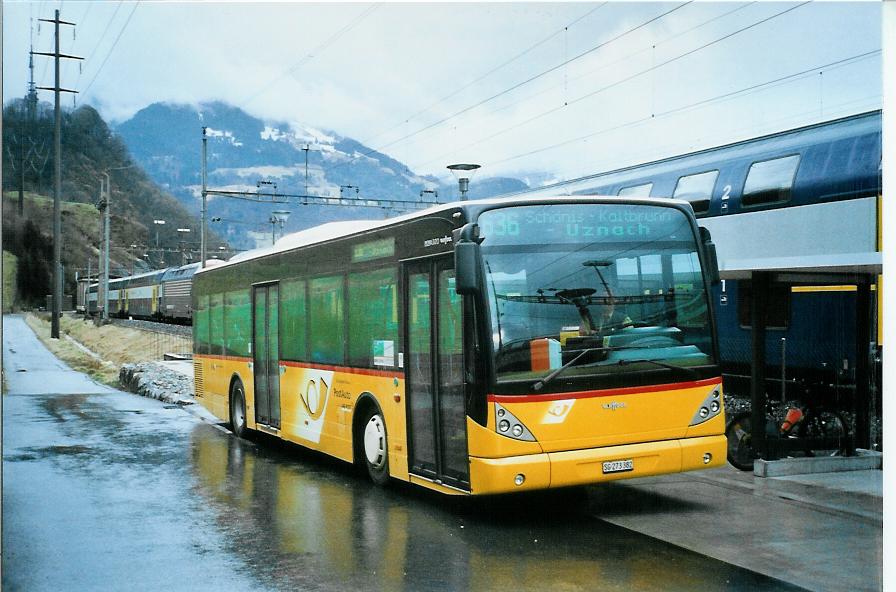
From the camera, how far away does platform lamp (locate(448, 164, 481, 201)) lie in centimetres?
979

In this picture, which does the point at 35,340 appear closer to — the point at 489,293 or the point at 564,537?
the point at 489,293

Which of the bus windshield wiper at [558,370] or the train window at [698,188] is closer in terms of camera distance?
the bus windshield wiper at [558,370]

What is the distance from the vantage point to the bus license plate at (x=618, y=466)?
817 centimetres

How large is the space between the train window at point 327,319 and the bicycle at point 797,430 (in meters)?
4.56

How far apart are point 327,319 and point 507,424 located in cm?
400

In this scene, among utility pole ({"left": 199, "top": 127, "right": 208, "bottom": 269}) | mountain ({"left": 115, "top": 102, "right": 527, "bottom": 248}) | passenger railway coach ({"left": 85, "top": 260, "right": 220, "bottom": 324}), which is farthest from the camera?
passenger railway coach ({"left": 85, "top": 260, "right": 220, "bottom": 324})

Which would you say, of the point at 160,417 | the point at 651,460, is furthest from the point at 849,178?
the point at 160,417

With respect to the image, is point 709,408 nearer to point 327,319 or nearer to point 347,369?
point 347,369

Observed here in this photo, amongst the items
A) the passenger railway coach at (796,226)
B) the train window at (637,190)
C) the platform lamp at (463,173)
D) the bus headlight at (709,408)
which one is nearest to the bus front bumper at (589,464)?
the bus headlight at (709,408)

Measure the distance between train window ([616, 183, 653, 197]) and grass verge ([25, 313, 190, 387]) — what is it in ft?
31.5

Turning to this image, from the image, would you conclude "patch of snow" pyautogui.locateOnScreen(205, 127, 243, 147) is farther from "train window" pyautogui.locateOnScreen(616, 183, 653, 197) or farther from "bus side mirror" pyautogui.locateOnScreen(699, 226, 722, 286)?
"bus side mirror" pyautogui.locateOnScreen(699, 226, 722, 286)

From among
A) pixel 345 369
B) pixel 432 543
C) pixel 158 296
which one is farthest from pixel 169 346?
pixel 432 543

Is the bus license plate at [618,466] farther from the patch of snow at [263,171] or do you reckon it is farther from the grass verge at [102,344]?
the patch of snow at [263,171]

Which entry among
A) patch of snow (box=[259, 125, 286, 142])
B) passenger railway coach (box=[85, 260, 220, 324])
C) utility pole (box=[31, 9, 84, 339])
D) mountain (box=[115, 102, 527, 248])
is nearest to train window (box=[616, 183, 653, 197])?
mountain (box=[115, 102, 527, 248])
